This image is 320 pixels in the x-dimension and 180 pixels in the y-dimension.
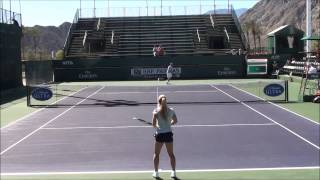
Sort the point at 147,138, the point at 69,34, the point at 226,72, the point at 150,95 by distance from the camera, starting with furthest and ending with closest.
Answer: the point at 69,34 → the point at 226,72 → the point at 150,95 → the point at 147,138

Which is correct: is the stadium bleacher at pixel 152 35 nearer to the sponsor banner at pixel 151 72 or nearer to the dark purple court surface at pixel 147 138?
the sponsor banner at pixel 151 72

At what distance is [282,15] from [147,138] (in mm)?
138997

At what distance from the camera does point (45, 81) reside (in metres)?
47.4

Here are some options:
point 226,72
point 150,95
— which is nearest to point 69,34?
point 226,72

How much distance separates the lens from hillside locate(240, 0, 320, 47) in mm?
132825

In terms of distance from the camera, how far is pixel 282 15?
152 meters

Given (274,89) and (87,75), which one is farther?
(87,75)

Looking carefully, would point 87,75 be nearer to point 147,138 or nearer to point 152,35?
point 152,35

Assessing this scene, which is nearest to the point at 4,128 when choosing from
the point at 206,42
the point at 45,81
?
the point at 45,81

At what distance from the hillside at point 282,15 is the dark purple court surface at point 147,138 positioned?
332ft

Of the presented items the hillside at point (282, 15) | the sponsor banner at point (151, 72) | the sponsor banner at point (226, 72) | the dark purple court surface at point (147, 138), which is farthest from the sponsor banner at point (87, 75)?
the hillside at point (282, 15)

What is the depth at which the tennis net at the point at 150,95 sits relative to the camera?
2792 cm

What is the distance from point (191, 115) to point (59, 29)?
12466cm

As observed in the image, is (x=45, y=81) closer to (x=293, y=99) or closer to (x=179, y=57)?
(x=179, y=57)
